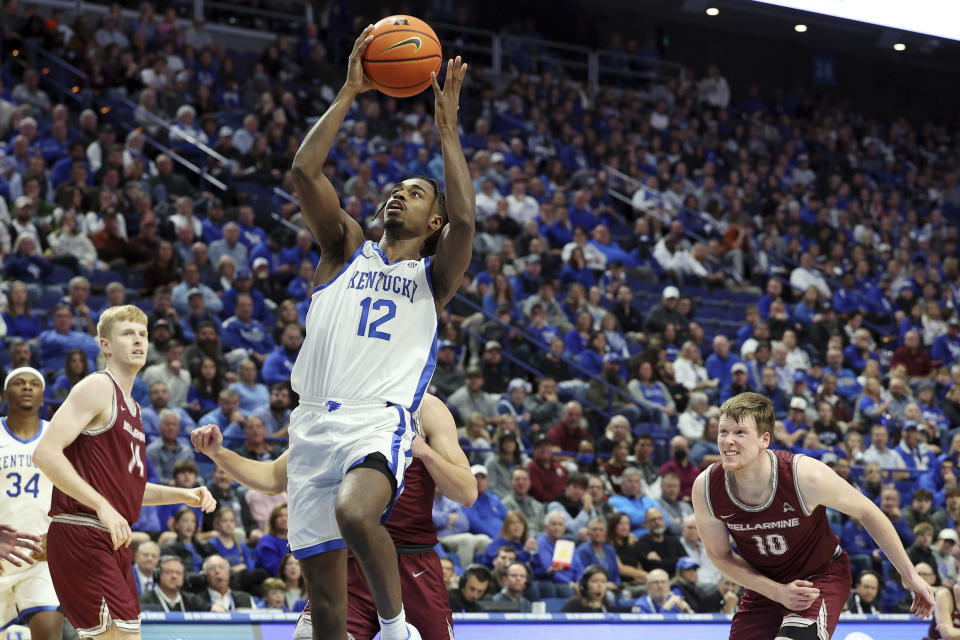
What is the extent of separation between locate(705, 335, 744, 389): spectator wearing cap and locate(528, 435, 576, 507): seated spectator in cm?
388

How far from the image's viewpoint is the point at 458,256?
461 cm

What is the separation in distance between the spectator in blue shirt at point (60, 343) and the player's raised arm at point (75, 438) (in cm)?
601

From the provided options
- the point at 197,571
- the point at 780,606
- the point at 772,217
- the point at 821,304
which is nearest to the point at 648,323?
the point at 821,304

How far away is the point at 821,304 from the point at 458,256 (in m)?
13.5

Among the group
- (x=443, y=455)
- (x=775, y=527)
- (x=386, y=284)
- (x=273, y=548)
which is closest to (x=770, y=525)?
(x=775, y=527)

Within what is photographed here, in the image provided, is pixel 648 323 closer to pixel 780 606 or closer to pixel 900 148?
pixel 780 606

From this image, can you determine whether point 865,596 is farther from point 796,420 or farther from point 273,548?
point 273,548

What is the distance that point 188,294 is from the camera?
1257 cm

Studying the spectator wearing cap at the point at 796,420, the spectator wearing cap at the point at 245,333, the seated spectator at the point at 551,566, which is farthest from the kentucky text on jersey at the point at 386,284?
the spectator wearing cap at the point at 796,420

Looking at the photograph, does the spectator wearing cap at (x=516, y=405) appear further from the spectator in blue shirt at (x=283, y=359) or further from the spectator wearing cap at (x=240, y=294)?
the spectator wearing cap at (x=240, y=294)

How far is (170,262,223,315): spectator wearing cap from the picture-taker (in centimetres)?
1262

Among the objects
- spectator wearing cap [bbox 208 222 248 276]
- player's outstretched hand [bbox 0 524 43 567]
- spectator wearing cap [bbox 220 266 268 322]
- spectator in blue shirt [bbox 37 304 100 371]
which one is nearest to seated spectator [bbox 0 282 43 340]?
spectator in blue shirt [bbox 37 304 100 371]

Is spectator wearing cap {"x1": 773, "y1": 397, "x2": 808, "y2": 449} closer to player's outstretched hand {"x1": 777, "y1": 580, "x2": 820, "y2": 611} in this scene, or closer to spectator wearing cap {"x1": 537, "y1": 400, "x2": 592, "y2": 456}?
spectator wearing cap {"x1": 537, "y1": 400, "x2": 592, "y2": 456}

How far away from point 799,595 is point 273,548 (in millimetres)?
4878
